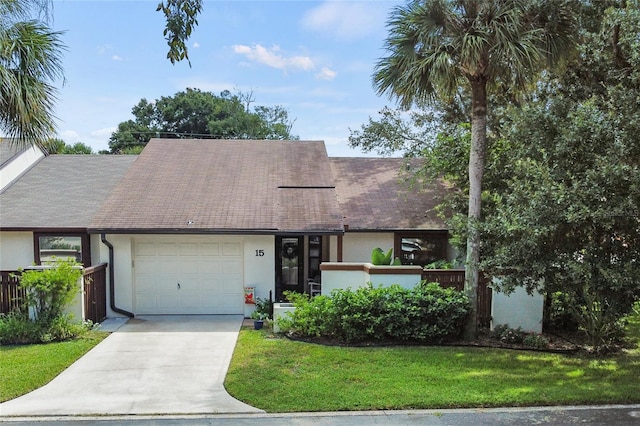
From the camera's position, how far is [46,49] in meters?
7.93

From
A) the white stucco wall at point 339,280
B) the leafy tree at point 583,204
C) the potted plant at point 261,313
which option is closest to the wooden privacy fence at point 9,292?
the potted plant at point 261,313

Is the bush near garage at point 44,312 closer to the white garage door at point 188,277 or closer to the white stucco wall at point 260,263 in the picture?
the white garage door at point 188,277

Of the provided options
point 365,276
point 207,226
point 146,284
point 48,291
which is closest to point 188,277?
point 146,284

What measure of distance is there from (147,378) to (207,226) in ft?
16.0

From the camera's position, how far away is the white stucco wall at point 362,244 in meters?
13.2

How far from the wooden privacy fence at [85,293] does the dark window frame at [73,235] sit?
1.44 meters

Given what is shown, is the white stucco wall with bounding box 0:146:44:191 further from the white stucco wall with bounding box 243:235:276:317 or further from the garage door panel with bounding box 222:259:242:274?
the white stucco wall with bounding box 243:235:276:317

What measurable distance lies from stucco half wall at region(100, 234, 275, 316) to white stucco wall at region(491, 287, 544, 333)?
5704 millimetres

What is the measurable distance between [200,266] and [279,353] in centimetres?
473

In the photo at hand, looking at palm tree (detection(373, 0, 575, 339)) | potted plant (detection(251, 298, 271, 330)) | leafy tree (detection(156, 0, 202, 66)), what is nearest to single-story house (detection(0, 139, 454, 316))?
potted plant (detection(251, 298, 271, 330))

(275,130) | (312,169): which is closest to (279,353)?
(312,169)

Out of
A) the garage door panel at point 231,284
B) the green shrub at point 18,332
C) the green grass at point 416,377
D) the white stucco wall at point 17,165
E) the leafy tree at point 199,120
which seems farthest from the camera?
the leafy tree at point 199,120

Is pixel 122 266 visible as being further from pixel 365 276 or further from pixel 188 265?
pixel 365 276

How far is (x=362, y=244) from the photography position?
13.2m
